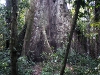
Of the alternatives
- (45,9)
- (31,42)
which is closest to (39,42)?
(31,42)

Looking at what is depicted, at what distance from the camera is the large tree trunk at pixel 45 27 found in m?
10.0

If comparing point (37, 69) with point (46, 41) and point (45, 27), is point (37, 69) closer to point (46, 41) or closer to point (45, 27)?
point (46, 41)

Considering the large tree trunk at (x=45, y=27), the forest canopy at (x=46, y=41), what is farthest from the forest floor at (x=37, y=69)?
the large tree trunk at (x=45, y=27)

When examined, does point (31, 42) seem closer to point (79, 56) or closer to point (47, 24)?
point (47, 24)

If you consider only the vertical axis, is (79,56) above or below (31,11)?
below

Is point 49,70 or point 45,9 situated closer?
point 49,70

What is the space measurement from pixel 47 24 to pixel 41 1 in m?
1.28

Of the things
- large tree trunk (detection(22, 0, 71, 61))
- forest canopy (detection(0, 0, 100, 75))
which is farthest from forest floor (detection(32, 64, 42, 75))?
large tree trunk (detection(22, 0, 71, 61))

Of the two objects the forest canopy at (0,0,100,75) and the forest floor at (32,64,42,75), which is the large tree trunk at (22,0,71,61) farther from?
the forest floor at (32,64,42,75)

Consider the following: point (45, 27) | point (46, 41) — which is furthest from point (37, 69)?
point (45, 27)

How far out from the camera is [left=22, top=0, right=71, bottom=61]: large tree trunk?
32.9 feet

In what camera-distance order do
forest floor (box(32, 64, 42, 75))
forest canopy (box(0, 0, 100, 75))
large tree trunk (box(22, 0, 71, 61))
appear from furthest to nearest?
large tree trunk (box(22, 0, 71, 61)) → forest floor (box(32, 64, 42, 75)) → forest canopy (box(0, 0, 100, 75))

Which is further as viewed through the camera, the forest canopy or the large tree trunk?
the large tree trunk

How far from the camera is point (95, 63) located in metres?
9.10
